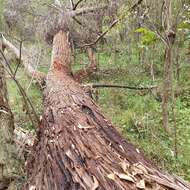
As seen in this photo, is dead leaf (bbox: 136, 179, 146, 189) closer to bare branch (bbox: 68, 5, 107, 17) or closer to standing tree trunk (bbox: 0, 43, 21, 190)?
standing tree trunk (bbox: 0, 43, 21, 190)

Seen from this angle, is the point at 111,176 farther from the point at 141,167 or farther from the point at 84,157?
the point at 84,157

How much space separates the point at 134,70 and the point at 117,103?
2.28m

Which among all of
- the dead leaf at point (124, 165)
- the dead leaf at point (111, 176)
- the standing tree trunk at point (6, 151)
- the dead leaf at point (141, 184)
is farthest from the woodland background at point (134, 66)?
the dead leaf at point (141, 184)

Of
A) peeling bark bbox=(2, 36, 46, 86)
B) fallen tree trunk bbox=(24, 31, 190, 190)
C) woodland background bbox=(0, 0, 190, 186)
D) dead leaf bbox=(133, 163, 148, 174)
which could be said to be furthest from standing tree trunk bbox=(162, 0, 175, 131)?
A: dead leaf bbox=(133, 163, 148, 174)

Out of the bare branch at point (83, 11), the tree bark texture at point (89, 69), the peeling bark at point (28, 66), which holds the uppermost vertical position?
the bare branch at point (83, 11)

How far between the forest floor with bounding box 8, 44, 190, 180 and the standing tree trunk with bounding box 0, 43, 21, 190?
16.2 inches

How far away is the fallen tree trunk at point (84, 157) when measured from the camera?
258 cm

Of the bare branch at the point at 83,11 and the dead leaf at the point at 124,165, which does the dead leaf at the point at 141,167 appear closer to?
the dead leaf at the point at 124,165

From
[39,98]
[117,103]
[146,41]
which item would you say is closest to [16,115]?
[39,98]

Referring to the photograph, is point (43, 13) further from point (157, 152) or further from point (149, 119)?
point (157, 152)

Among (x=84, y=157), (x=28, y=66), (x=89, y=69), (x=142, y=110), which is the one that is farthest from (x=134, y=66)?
(x=84, y=157)

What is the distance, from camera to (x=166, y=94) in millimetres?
6262

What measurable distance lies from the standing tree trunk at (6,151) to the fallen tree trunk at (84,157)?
162 millimetres

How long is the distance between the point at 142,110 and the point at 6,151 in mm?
3875
